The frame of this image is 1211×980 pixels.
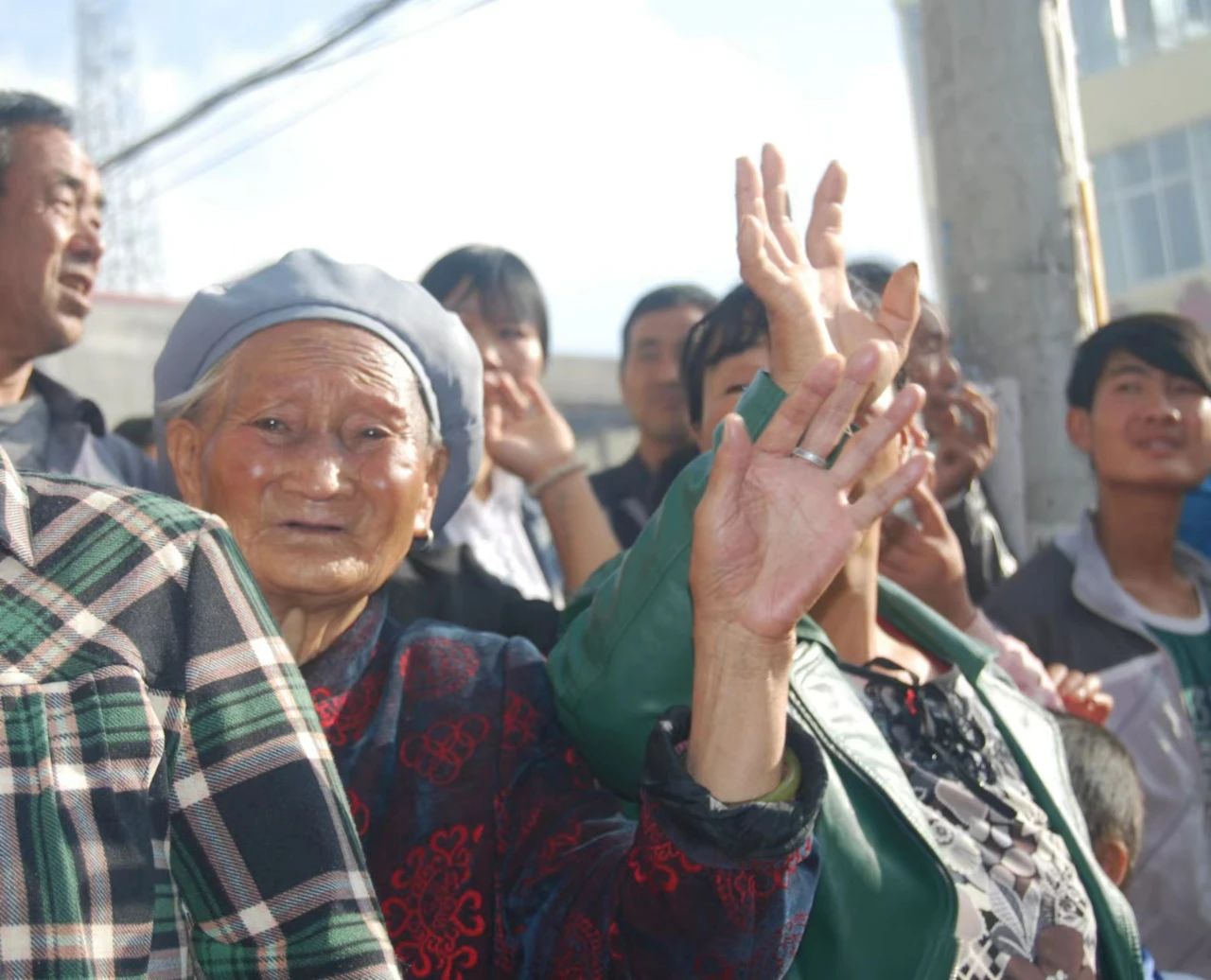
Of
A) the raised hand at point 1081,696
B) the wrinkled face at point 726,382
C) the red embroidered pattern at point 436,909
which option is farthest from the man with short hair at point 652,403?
the red embroidered pattern at point 436,909

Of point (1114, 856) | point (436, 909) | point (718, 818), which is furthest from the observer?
point (1114, 856)

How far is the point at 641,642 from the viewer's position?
1.82 meters

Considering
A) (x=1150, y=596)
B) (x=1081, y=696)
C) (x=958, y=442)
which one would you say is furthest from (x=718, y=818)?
(x=958, y=442)

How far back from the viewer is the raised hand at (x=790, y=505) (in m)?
1.70

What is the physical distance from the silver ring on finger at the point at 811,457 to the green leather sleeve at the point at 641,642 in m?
0.08

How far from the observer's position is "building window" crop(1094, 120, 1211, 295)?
71.8 ft

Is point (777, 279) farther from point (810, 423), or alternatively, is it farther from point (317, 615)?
point (317, 615)

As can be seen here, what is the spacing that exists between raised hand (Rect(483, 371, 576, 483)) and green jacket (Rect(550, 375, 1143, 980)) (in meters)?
1.22

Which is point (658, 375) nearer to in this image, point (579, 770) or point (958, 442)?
point (958, 442)

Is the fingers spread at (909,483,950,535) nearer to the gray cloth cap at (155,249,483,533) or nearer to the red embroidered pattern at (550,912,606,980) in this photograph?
the gray cloth cap at (155,249,483,533)

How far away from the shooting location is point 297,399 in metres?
2.19

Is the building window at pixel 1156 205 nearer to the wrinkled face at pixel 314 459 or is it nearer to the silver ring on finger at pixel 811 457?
the wrinkled face at pixel 314 459

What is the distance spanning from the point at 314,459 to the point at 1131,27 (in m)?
22.7

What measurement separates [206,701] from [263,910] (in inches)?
7.7
